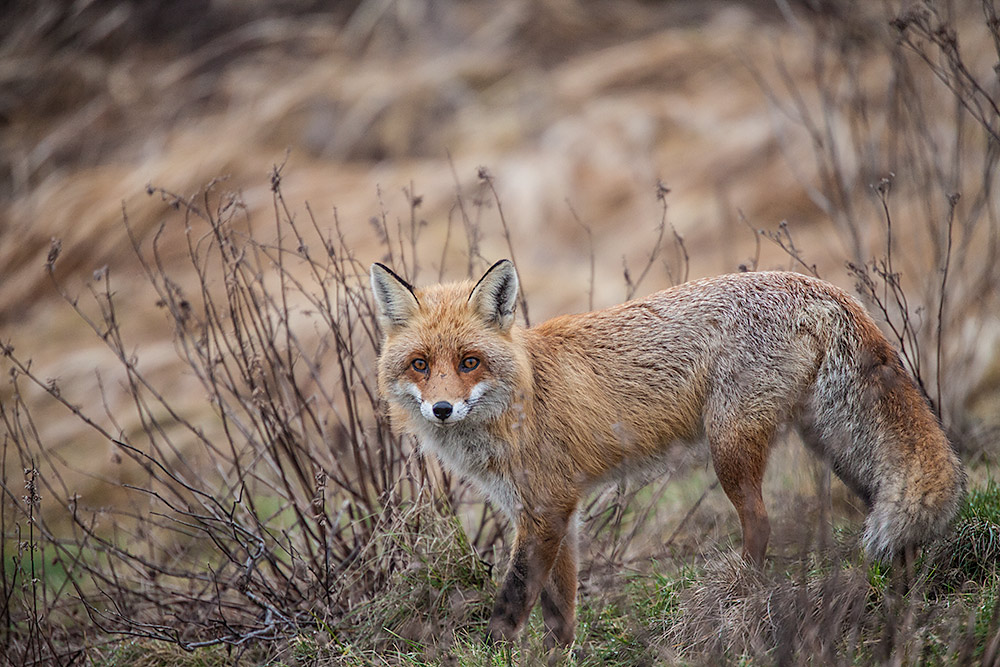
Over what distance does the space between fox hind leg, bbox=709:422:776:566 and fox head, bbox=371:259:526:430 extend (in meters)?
0.93

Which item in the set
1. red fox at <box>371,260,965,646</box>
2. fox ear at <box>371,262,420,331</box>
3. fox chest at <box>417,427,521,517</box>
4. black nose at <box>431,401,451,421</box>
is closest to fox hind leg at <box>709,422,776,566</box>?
red fox at <box>371,260,965,646</box>

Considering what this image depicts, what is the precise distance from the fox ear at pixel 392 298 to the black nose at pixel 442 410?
56 centimetres

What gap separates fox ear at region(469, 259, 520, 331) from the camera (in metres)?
3.48

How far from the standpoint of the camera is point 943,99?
8688mm

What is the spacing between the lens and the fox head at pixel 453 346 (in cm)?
342

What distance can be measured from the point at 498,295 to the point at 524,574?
118cm

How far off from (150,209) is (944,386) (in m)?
8.56

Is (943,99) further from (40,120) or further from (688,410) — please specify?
(40,120)

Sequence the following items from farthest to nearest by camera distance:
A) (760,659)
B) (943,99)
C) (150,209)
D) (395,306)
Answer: (150,209) < (943,99) < (395,306) < (760,659)

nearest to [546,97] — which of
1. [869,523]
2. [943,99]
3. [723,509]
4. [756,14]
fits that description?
[756,14]

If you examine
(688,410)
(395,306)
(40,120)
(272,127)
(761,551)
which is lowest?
(761,551)

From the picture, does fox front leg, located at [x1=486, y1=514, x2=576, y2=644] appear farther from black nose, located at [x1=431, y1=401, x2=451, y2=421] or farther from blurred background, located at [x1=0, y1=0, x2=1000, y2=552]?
blurred background, located at [x1=0, y1=0, x2=1000, y2=552]

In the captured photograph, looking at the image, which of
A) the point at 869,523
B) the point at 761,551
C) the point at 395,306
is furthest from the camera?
the point at 395,306

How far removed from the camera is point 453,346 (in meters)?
3.46
